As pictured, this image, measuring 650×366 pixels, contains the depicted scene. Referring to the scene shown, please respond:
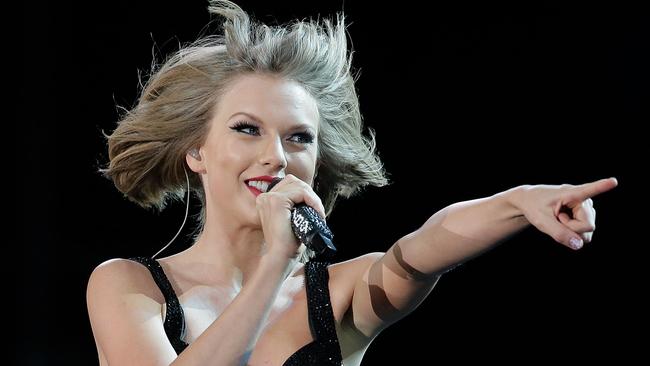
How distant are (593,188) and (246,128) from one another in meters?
0.86

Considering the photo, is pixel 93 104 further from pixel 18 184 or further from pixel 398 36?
pixel 398 36

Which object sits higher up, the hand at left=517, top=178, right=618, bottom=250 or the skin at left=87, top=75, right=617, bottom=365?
the hand at left=517, top=178, right=618, bottom=250

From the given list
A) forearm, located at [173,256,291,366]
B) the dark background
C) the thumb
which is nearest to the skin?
forearm, located at [173,256,291,366]

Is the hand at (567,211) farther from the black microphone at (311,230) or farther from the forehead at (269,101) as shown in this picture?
the forehead at (269,101)

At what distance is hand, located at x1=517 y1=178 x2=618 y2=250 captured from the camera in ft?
4.17

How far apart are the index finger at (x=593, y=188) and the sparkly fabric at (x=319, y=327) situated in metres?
0.75

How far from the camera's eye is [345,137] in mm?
2184

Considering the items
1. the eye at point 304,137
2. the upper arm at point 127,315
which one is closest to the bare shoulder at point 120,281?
the upper arm at point 127,315

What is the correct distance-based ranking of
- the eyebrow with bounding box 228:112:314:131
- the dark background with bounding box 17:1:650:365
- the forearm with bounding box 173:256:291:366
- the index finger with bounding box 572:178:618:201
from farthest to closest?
1. the dark background with bounding box 17:1:650:365
2. the eyebrow with bounding box 228:112:314:131
3. the forearm with bounding box 173:256:291:366
4. the index finger with bounding box 572:178:618:201

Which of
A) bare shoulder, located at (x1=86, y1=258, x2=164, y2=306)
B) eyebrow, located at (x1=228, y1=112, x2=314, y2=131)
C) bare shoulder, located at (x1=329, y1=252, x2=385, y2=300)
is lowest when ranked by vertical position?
bare shoulder, located at (x1=329, y1=252, x2=385, y2=300)

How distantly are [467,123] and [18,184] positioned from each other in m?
1.48

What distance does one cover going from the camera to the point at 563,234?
129 cm

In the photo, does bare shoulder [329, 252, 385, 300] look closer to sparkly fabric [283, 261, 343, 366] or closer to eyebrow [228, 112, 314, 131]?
sparkly fabric [283, 261, 343, 366]

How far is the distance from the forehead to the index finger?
774mm
